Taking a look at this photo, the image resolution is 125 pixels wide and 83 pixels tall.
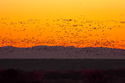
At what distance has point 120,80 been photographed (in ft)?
56.4

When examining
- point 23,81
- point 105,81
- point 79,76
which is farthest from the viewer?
point 79,76

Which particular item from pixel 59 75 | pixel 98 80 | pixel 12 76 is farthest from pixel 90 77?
pixel 12 76

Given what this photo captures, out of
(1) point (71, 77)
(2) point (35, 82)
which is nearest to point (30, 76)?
(2) point (35, 82)

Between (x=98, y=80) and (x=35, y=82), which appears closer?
(x=35, y=82)

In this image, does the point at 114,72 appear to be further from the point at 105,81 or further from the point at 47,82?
the point at 47,82

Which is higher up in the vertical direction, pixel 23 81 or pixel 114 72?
pixel 23 81

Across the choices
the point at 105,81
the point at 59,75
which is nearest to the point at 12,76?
the point at 59,75

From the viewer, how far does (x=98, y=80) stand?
16531mm

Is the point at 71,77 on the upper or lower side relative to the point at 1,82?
lower

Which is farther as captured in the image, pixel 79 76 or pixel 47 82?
pixel 79 76

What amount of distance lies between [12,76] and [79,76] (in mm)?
4979

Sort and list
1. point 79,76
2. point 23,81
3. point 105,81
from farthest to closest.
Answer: point 79,76 < point 105,81 < point 23,81

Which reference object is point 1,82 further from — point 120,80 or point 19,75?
point 120,80

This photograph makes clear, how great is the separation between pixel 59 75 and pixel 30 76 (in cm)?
301
